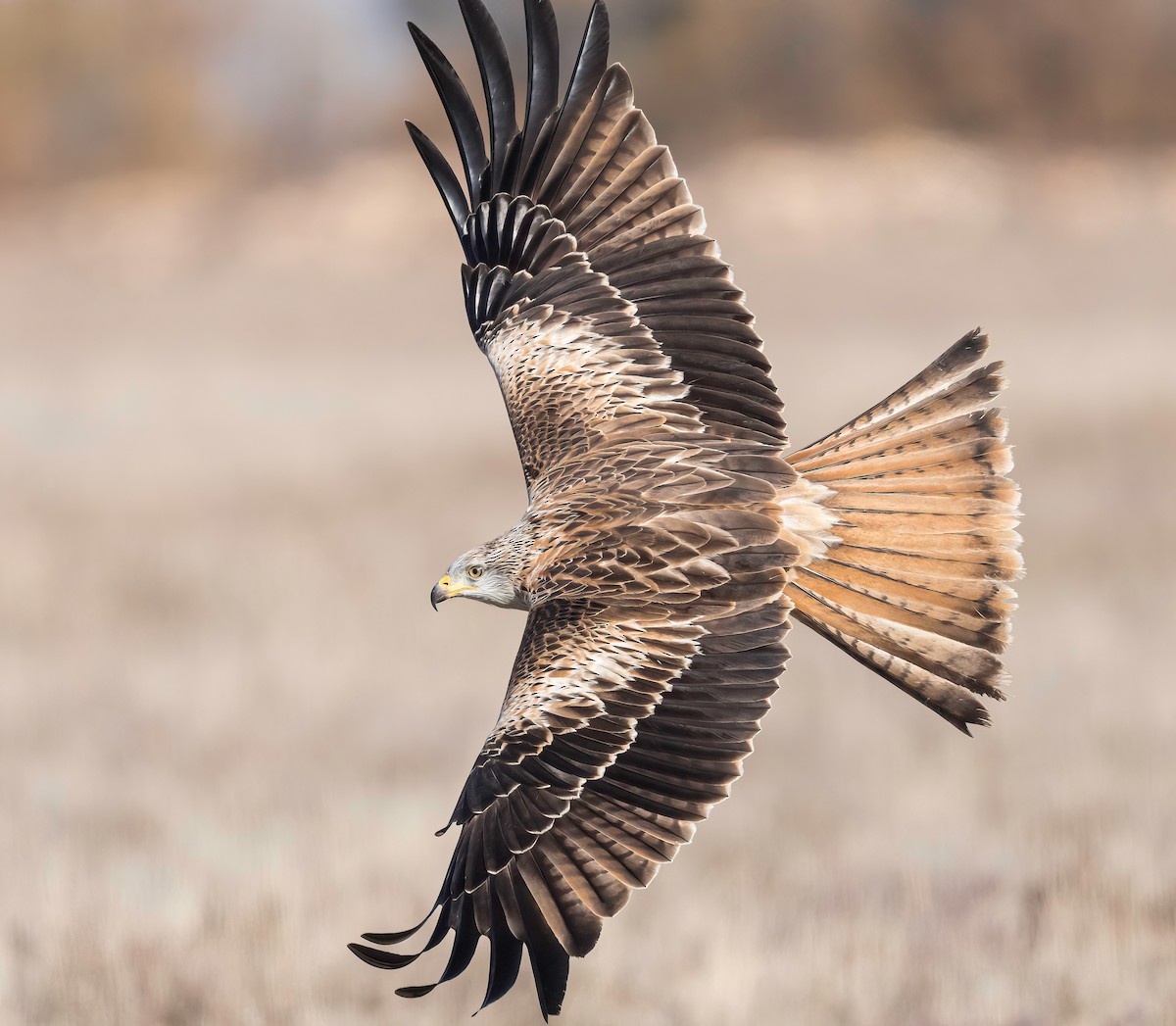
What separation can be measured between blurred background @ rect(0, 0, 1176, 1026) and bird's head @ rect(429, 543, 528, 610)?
2339 mm

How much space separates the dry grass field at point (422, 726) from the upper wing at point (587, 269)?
2615 mm

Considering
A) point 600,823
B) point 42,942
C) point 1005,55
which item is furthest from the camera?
point 1005,55

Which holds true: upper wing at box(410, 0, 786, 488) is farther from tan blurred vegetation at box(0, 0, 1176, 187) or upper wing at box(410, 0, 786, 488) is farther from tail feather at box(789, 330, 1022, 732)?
tan blurred vegetation at box(0, 0, 1176, 187)

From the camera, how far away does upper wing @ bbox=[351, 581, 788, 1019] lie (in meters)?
3.78

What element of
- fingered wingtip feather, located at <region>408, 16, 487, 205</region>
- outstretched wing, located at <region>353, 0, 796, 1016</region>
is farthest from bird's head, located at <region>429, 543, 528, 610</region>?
fingered wingtip feather, located at <region>408, 16, 487, 205</region>

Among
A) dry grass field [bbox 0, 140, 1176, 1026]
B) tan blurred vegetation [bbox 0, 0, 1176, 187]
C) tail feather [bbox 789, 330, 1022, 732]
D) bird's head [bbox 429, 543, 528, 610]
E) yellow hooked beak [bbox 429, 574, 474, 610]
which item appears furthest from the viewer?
tan blurred vegetation [bbox 0, 0, 1176, 187]

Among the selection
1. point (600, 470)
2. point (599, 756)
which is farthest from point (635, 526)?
point (599, 756)

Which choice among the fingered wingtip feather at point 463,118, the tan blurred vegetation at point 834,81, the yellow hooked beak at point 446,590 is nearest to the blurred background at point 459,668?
the yellow hooked beak at point 446,590

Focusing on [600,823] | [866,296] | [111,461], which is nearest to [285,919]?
[600,823]

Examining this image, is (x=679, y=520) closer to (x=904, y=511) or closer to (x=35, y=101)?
(x=904, y=511)

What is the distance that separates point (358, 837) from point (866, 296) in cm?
2013

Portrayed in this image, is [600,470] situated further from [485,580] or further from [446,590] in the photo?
[446,590]

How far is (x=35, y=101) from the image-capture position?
2292 inches

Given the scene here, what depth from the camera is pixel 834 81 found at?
44.0 meters
